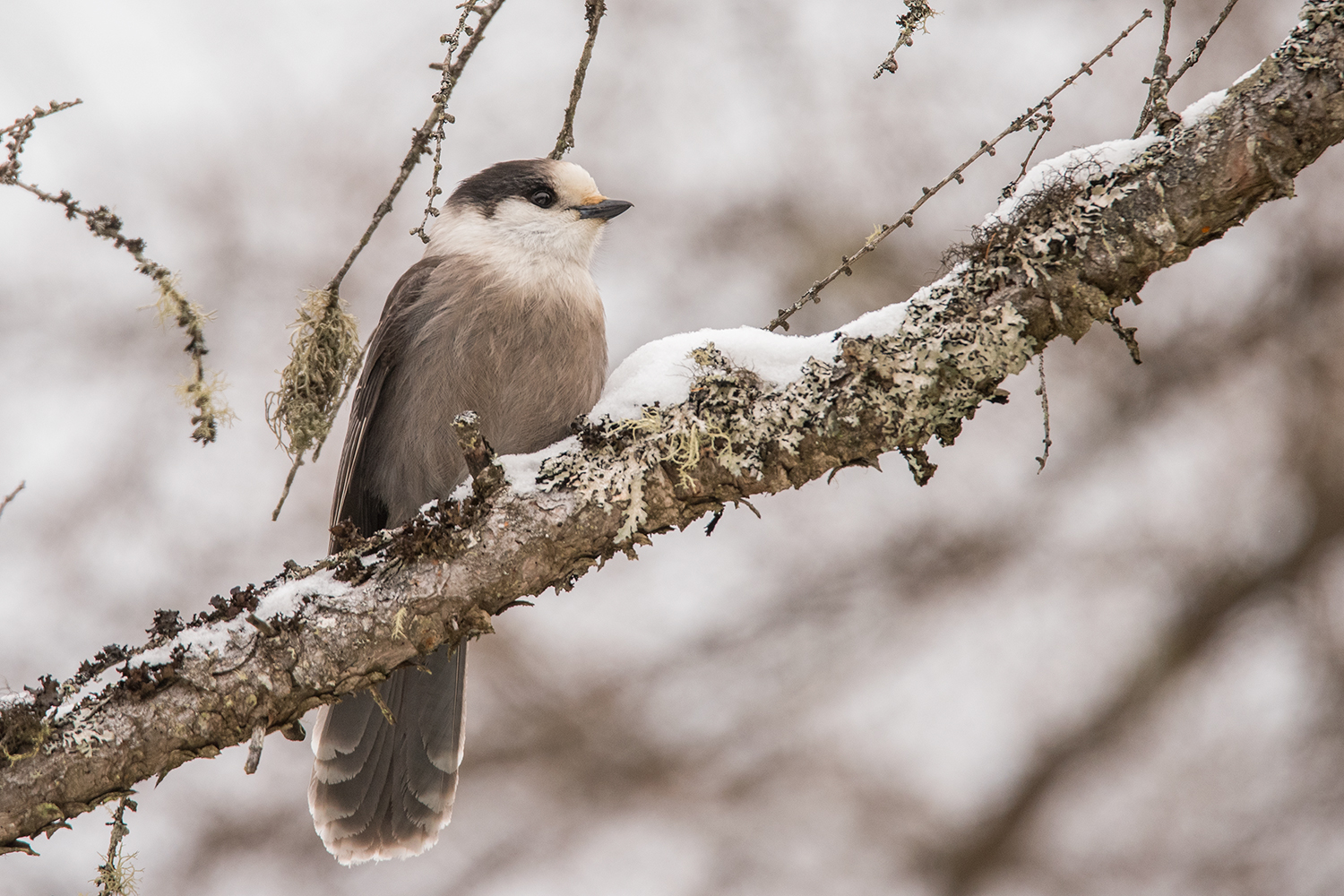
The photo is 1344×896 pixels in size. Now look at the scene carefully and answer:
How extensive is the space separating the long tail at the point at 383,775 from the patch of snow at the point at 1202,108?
6.77 feet

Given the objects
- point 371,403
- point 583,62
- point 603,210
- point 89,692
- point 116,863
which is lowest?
point 116,863

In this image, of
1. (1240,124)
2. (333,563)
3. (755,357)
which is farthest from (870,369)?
(333,563)

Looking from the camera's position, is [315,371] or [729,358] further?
[315,371]

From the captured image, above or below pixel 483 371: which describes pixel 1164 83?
below

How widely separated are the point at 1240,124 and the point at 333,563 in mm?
1726

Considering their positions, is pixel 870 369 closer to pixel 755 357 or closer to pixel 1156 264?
pixel 755 357

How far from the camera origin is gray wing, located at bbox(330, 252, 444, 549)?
3.12 m

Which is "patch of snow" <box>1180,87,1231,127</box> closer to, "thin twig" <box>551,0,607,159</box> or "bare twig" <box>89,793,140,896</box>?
"thin twig" <box>551,0,607,159</box>

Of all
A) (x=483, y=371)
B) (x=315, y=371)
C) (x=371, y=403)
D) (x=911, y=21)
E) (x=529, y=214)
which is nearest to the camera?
(x=911, y=21)

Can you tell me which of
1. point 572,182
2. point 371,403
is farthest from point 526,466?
point 572,182

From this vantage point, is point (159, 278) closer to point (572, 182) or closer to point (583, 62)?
point (583, 62)

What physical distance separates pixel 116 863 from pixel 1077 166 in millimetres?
2017

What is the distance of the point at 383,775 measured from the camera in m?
3.04

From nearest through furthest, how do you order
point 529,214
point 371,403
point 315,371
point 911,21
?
point 911,21, point 315,371, point 371,403, point 529,214
